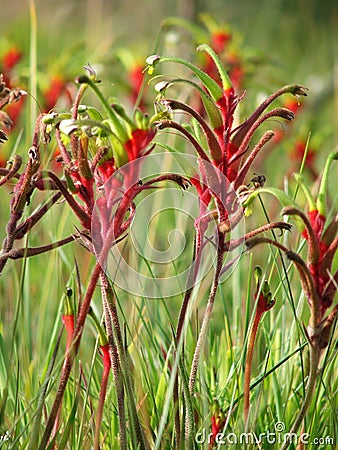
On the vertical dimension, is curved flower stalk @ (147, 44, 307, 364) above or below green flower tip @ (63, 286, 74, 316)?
above

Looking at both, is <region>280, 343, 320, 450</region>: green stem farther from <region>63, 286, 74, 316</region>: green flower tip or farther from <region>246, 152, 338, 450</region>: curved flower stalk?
<region>63, 286, 74, 316</region>: green flower tip

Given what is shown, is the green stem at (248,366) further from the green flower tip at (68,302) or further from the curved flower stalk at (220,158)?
the green flower tip at (68,302)

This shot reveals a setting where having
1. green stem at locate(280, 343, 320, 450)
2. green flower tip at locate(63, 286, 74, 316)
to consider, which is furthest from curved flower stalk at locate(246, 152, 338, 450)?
green flower tip at locate(63, 286, 74, 316)

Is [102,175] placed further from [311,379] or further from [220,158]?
[311,379]

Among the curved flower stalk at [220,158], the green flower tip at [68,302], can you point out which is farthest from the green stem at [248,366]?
the green flower tip at [68,302]

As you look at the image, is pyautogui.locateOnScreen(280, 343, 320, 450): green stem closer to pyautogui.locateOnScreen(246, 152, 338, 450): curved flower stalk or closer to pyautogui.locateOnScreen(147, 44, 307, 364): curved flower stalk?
pyautogui.locateOnScreen(246, 152, 338, 450): curved flower stalk

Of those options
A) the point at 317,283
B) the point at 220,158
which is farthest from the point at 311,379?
the point at 220,158

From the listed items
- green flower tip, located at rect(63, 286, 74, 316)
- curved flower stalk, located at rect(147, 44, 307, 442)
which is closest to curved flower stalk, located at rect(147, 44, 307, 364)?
curved flower stalk, located at rect(147, 44, 307, 442)

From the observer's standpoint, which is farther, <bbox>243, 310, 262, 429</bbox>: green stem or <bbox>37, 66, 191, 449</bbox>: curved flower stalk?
<bbox>243, 310, 262, 429</bbox>: green stem

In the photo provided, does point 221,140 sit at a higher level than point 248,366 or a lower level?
higher

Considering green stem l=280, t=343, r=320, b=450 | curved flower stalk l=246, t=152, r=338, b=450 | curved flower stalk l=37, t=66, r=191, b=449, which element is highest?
curved flower stalk l=37, t=66, r=191, b=449

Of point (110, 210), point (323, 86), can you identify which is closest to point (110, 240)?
point (110, 210)

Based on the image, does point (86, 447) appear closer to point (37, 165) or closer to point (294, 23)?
point (37, 165)

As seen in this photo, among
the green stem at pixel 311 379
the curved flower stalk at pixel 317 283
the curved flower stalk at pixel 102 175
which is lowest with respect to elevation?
the green stem at pixel 311 379
